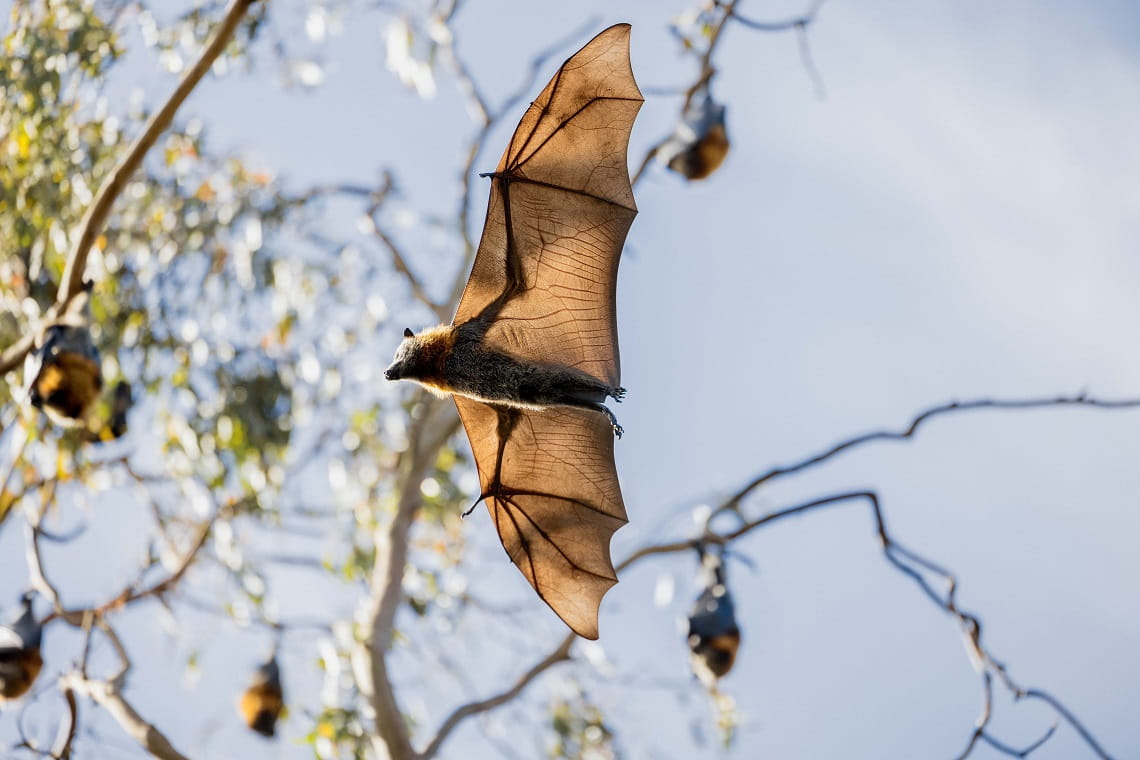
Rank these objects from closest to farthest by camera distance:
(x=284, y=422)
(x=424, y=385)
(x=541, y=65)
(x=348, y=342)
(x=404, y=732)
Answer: (x=424, y=385), (x=404, y=732), (x=541, y=65), (x=284, y=422), (x=348, y=342)

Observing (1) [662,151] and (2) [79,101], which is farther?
(2) [79,101]

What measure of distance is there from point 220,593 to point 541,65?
419 centimetres

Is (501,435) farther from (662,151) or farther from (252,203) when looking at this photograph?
(252,203)

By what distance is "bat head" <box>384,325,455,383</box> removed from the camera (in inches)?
124

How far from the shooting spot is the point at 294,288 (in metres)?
7.99

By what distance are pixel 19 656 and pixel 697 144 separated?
4455mm

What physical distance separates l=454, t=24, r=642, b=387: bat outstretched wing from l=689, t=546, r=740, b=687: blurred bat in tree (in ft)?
7.74

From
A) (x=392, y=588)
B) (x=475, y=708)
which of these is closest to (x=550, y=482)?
(x=475, y=708)

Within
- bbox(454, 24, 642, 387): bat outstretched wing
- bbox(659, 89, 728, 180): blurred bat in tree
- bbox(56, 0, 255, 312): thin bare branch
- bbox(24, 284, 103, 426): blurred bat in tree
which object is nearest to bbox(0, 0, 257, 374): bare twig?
bbox(56, 0, 255, 312): thin bare branch

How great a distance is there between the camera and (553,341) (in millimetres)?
3361

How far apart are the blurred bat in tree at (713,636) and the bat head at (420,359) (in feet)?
8.58

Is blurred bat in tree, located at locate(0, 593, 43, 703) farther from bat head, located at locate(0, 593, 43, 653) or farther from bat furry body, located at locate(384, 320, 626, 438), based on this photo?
bat furry body, located at locate(384, 320, 626, 438)

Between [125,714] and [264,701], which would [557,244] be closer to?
[125,714]

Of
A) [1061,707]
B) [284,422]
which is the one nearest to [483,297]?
[1061,707]
